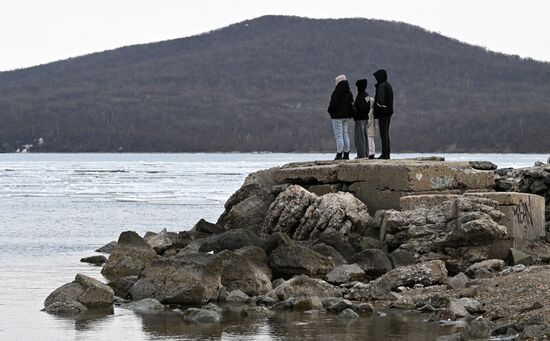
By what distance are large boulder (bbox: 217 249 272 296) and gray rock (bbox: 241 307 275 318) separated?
1.22 m

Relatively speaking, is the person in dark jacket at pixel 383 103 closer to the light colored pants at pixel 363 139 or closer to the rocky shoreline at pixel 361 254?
the light colored pants at pixel 363 139

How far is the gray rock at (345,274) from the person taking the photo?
16125 mm

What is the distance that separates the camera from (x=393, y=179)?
64.0 ft

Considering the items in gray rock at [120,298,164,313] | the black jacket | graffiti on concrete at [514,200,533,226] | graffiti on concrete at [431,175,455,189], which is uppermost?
the black jacket

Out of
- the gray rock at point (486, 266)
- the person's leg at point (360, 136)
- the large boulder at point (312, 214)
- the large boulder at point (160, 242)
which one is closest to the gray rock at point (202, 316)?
the gray rock at point (486, 266)

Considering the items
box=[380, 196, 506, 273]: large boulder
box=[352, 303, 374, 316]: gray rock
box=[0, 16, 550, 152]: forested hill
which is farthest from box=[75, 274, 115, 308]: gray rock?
box=[0, 16, 550, 152]: forested hill

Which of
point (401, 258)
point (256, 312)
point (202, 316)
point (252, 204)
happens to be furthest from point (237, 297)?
point (252, 204)

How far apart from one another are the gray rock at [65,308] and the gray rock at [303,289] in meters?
2.29

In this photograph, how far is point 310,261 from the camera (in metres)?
16.8

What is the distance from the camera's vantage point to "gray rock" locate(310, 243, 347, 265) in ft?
56.2

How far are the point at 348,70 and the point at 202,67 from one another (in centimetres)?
2153

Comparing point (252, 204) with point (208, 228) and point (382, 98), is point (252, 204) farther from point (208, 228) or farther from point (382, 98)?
point (382, 98)

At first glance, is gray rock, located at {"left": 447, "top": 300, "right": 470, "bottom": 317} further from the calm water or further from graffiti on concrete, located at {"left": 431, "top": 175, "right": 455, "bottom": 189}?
graffiti on concrete, located at {"left": 431, "top": 175, "right": 455, "bottom": 189}

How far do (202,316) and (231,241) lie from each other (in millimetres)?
4532
